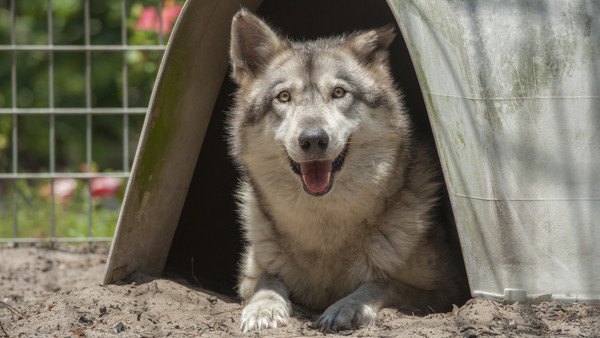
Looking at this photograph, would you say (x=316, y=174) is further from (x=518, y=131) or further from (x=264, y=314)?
(x=518, y=131)

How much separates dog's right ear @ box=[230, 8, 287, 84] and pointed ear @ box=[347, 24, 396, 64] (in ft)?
1.20

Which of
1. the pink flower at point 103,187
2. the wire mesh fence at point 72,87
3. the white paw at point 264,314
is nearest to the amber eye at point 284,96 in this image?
the white paw at point 264,314

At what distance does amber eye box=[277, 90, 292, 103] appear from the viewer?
174 inches

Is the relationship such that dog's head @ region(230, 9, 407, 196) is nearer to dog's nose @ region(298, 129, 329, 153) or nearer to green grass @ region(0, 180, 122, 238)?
dog's nose @ region(298, 129, 329, 153)

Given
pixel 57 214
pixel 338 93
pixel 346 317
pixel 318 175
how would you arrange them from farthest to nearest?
pixel 57 214 < pixel 338 93 < pixel 318 175 < pixel 346 317

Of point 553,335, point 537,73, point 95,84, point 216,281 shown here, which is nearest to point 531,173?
point 537,73

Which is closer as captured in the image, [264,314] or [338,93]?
[264,314]

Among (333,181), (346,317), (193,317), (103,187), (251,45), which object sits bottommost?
(103,187)

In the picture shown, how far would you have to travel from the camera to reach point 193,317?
4082 millimetres

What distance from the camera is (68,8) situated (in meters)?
8.43

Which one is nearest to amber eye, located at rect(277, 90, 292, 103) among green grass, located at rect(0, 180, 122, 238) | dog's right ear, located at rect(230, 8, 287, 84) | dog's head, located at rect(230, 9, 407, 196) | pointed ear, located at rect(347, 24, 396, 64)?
dog's head, located at rect(230, 9, 407, 196)

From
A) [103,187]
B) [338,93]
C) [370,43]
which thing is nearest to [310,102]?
[338,93]

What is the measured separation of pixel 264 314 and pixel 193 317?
342mm

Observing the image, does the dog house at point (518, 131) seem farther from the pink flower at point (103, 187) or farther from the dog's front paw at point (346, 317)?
the pink flower at point (103, 187)
